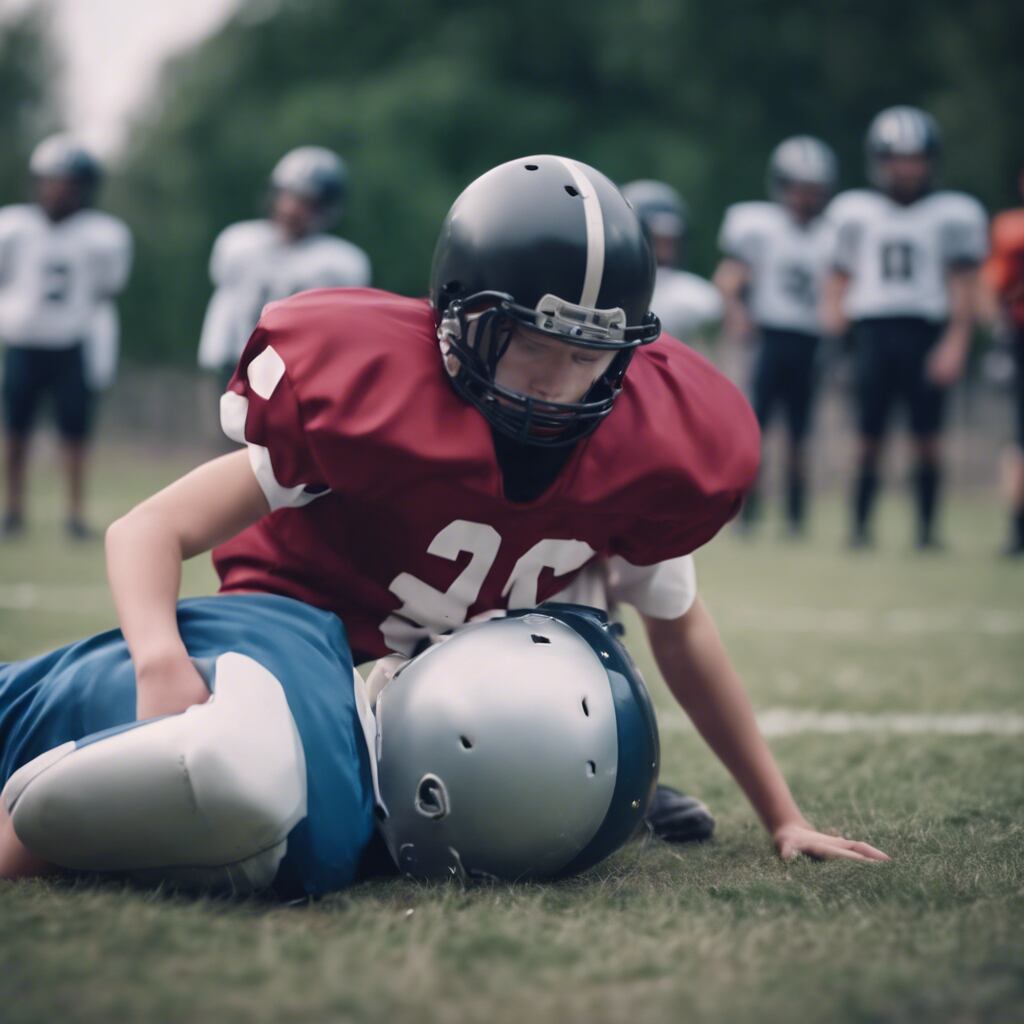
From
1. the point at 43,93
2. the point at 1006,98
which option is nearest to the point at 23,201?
the point at 43,93

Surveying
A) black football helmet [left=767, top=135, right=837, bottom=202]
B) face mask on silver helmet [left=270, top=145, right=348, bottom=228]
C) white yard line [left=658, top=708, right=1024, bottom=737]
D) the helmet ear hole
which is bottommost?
white yard line [left=658, top=708, right=1024, bottom=737]

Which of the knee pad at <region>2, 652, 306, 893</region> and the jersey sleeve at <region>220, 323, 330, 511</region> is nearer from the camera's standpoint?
the knee pad at <region>2, 652, 306, 893</region>

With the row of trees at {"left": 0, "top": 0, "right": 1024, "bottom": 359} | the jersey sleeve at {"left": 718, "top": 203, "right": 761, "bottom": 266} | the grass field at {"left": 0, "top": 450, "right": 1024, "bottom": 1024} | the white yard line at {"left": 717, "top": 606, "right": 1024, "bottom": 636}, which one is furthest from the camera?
the row of trees at {"left": 0, "top": 0, "right": 1024, "bottom": 359}

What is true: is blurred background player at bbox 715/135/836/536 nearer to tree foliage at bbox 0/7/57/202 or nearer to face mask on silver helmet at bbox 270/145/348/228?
face mask on silver helmet at bbox 270/145/348/228

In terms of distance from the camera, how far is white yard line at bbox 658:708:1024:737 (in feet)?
8.51

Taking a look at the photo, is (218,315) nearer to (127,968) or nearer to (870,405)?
(870,405)

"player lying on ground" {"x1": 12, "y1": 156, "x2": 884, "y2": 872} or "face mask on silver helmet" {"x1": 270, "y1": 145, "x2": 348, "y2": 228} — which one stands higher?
"face mask on silver helmet" {"x1": 270, "y1": 145, "x2": 348, "y2": 228}

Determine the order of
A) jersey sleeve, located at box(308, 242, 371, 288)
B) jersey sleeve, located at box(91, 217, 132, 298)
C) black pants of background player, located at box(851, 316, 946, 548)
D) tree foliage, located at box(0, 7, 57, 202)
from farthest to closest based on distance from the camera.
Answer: tree foliage, located at box(0, 7, 57, 202) → jersey sleeve, located at box(91, 217, 132, 298) → black pants of background player, located at box(851, 316, 946, 548) → jersey sleeve, located at box(308, 242, 371, 288)

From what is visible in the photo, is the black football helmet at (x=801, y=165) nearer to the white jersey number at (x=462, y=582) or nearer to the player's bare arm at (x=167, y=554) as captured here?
the white jersey number at (x=462, y=582)

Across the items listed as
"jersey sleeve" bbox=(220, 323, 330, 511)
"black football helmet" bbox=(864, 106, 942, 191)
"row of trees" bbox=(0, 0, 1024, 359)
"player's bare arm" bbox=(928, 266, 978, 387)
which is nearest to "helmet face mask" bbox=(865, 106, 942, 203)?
"black football helmet" bbox=(864, 106, 942, 191)

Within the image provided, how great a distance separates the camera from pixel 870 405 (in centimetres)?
621

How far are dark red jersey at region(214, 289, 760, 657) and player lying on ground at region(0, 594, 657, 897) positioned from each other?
8 cm

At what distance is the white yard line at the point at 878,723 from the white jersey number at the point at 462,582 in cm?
94

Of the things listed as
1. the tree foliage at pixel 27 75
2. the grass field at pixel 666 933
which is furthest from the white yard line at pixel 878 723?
the tree foliage at pixel 27 75
